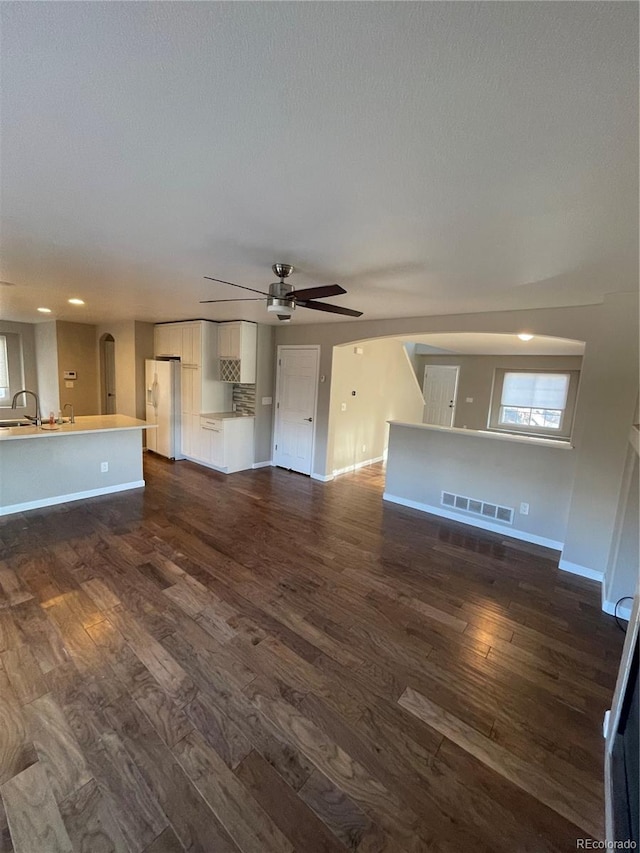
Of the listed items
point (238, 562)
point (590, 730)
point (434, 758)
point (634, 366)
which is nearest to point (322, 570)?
point (238, 562)

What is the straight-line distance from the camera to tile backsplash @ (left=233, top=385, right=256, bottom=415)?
6089mm

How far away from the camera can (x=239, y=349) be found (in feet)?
18.4

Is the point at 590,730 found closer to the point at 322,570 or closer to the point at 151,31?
the point at 322,570

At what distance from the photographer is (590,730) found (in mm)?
1798

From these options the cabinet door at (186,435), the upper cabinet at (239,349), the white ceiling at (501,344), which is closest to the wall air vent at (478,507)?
the white ceiling at (501,344)

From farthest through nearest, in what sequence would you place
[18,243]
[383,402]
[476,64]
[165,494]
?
[383,402]
[165,494]
[18,243]
[476,64]

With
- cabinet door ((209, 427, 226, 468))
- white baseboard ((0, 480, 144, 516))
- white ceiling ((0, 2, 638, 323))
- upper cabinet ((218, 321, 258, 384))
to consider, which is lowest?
white baseboard ((0, 480, 144, 516))

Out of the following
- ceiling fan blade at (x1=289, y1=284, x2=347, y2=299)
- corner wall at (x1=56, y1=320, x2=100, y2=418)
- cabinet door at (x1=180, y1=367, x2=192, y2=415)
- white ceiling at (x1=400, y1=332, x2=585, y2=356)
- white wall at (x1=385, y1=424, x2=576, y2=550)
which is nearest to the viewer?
→ ceiling fan blade at (x1=289, y1=284, x2=347, y2=299)

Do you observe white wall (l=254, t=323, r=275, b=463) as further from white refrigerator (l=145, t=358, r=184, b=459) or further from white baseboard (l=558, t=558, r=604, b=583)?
white baseboard (l=558, t=558, r=604, b=583)

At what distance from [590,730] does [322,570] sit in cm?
188

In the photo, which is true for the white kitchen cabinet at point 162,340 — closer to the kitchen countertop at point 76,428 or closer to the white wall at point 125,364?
the white wall at point 125,364

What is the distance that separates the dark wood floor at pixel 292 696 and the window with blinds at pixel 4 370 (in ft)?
17.5

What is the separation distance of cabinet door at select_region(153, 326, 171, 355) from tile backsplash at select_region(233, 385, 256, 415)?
137 cm

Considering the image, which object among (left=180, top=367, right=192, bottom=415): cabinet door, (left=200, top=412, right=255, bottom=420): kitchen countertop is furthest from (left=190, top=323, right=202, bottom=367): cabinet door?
(left=200, top=412, right=255, bottom=420): kitchen countertop
